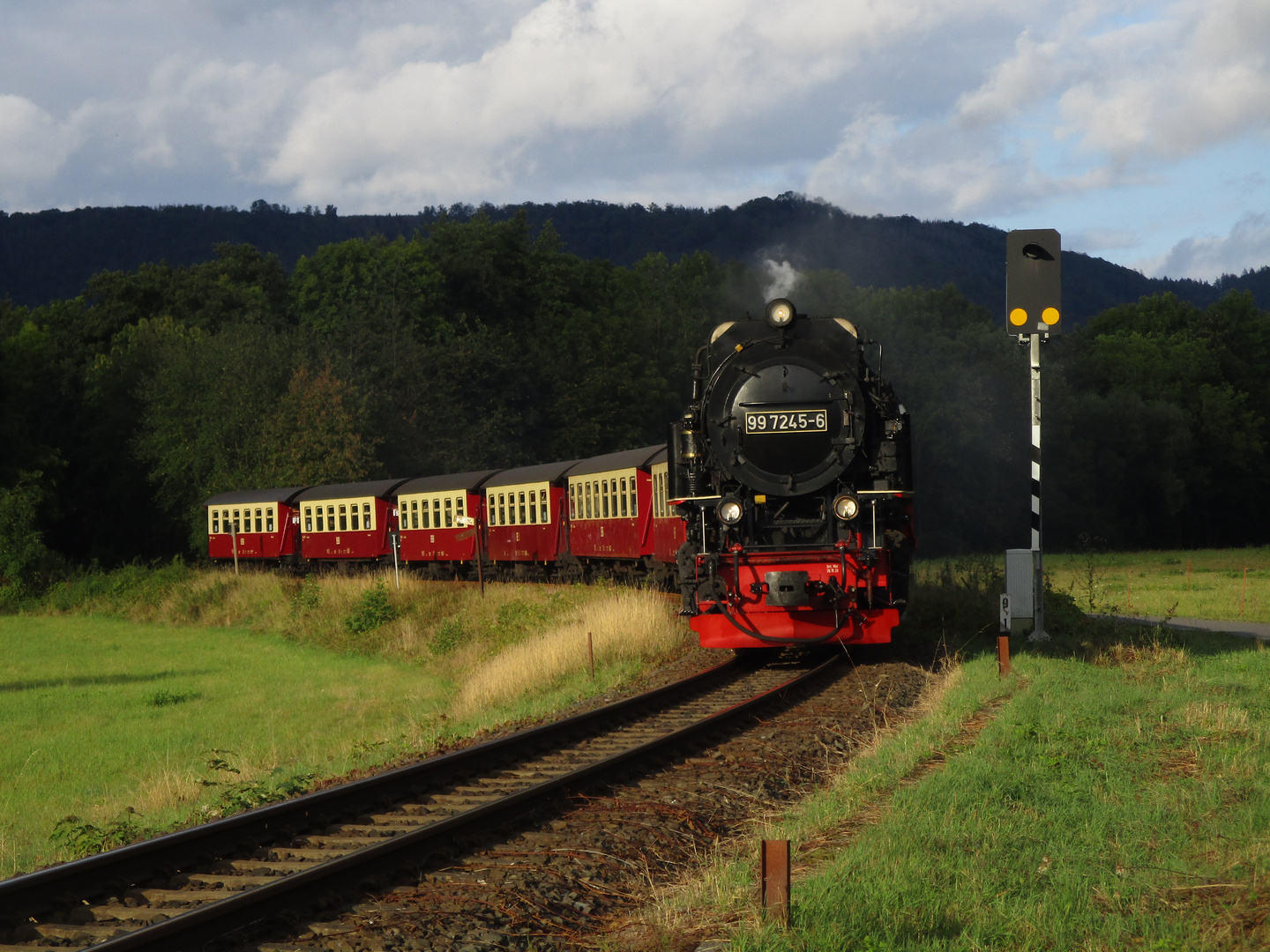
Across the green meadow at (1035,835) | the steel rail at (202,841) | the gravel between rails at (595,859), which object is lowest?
the gravel between rails at (595,859)

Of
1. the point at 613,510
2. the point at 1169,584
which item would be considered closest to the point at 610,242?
the point at 1169,584

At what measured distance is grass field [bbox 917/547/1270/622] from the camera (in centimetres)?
2178

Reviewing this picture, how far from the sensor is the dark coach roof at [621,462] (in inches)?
858

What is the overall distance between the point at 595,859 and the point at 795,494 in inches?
287

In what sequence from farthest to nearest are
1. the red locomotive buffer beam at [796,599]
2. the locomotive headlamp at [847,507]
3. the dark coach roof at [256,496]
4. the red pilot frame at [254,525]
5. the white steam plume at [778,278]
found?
1. the dark coach roof at [256,496]
2. the red pilot frame at [254,525]
3. the white steam plume at [778,278]
4. the locomotive headlamp at [847,507]
5. the red locomotive buffer beam at [796,599]

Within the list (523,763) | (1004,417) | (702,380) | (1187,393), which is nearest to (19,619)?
(702,380)

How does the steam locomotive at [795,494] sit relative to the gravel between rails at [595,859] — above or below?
above

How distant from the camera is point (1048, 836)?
19.4 ft

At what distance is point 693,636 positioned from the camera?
16500 mm

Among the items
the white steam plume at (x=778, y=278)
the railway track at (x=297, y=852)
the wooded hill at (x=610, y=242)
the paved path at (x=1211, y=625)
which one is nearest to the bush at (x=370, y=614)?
the white steam plume at (x=778, y=278)

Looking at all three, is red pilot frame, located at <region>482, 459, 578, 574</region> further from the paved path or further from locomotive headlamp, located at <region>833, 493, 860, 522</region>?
A: locomotive headlamp, located at <region>833, 493, 860, 522</region>

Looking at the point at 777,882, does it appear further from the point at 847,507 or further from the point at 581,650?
the point at 581,650

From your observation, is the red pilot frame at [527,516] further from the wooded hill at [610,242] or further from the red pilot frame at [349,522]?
the wooded hill at [610,242]

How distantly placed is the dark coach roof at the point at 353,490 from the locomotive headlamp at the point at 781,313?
21185 mm
